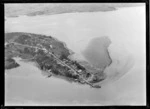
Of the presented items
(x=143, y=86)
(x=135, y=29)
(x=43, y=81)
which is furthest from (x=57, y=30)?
(x=143, y=86)

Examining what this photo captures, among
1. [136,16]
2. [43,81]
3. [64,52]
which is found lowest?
[43,81]

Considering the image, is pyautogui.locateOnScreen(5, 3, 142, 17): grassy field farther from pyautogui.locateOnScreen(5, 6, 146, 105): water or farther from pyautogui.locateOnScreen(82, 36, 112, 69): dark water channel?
pyautogui.locateOnScreen(82, 36, 112, 69): dark water channel

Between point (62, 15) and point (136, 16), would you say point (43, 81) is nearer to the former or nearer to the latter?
point (62, 15)

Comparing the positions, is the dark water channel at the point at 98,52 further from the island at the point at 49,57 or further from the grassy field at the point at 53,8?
the grassy field at the point at 53,8

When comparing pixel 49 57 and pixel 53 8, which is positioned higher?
pixel 53 8

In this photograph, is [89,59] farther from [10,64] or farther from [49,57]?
[10,64]

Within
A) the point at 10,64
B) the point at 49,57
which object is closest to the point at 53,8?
the point at 49,57

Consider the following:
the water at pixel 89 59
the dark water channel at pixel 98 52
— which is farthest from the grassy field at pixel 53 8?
the dark water channel at pixel 98 52
